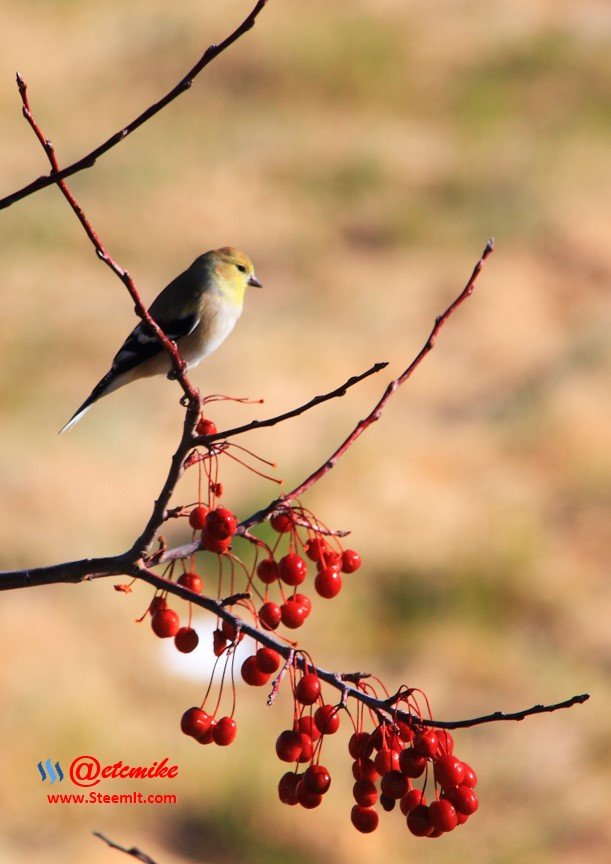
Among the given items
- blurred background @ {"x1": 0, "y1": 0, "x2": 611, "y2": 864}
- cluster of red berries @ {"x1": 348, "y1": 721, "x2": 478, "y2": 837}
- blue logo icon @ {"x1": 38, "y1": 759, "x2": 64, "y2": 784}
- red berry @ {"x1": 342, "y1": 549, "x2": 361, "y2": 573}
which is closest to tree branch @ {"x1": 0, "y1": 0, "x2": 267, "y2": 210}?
red berry @ {"x1": 342, "y1": 549, "x2": 361, "y2": 573}

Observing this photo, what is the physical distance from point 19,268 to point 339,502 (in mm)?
5299

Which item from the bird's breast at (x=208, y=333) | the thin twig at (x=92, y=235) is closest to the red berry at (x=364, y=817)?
the thin twig at (x=92, y=235)

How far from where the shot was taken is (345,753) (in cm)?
749

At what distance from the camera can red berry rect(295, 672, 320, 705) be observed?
2.13m

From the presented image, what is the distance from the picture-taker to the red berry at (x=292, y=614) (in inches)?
91.7

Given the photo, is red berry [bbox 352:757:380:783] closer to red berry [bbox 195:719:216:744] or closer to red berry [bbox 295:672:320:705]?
red berry [bbox 295:672:320:705]

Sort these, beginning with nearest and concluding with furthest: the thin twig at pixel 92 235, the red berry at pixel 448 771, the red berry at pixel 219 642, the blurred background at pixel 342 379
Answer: the thin twig at pixel 92 235
the red berry at pixel 448 771
the red berry at pixel 219 642
the blurred background at pixel 342 379

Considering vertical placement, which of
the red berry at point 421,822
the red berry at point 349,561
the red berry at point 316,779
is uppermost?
the red berry at point 349,561

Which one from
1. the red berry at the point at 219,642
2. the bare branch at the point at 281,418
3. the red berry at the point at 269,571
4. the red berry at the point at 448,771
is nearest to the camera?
the bare branch at the point at 281,418

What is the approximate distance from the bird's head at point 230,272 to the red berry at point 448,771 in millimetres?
2781

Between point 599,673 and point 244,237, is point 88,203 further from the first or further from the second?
point 599,673

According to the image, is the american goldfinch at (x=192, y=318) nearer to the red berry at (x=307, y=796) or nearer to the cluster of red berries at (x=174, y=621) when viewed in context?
the cluster of red berries at (x=174, y=621)

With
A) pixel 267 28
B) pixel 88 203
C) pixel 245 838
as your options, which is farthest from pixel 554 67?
pixel 245 838

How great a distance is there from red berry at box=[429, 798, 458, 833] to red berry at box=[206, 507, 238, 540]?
590 mm
